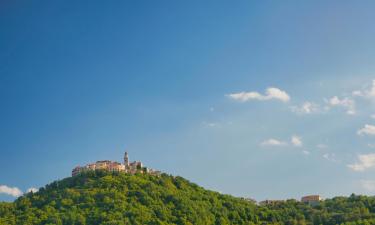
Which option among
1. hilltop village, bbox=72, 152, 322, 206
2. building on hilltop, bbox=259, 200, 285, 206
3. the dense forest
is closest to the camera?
the dense forest

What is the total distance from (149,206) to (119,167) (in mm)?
28108

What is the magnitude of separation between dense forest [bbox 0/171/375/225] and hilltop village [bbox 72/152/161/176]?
5.44m

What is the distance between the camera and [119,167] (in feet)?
397

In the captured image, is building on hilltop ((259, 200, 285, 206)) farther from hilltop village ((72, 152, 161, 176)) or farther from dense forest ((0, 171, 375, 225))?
hilltop village ((72, 152, 161, 176))

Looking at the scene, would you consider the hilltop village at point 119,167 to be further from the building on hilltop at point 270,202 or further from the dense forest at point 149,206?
the building on hilltop at point 270,202

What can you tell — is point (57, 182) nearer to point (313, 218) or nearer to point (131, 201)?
point (131, 201)

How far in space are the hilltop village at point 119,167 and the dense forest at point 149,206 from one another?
544 centimetres

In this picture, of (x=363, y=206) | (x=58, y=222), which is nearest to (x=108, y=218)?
(x=58, y=222)

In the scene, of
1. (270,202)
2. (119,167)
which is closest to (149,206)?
Answer: (119,167)

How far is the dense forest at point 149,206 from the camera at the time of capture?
8912cm

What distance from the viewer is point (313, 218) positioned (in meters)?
110

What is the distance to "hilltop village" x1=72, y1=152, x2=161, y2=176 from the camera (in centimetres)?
11812

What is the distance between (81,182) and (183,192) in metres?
17.9

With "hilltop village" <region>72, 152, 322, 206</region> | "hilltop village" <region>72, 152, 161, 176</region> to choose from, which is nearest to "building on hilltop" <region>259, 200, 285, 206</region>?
"hilltop village" <region>72, 152, 322, 206</region>
